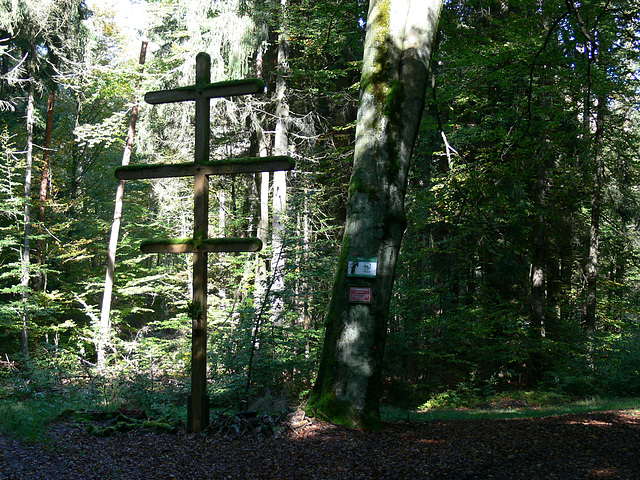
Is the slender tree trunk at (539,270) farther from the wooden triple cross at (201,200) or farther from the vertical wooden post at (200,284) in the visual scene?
the vertical wooden post at (200,284)

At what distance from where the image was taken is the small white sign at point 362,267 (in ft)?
16.7

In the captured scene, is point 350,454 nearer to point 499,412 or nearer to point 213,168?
point 213,168

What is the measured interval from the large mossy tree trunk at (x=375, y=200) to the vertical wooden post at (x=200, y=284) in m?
1.23

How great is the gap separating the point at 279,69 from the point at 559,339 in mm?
12211

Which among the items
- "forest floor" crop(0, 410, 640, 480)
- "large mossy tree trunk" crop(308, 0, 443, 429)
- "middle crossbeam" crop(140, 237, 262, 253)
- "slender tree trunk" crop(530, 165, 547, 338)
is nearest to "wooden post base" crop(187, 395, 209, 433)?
"forest floor" crop(0, 410, 640, 480)

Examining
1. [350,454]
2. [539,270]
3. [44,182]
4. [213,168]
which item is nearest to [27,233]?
[44,182]

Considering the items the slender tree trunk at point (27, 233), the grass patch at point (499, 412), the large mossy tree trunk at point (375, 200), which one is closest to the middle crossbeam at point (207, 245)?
the large mossy tree trunk at point (375, 200)

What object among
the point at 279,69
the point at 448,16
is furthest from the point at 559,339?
the point at 279,69

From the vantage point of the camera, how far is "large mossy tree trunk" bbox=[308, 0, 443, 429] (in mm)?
4961

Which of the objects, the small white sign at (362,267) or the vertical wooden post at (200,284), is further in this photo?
the vertical wooden post at (200,284)

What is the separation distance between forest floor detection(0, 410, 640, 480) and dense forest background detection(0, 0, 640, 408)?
2530mm

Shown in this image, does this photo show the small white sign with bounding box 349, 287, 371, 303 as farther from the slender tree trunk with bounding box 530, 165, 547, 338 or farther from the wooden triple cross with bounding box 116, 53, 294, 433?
the slender tree trunk with bounding box 530, 165, 547, 338

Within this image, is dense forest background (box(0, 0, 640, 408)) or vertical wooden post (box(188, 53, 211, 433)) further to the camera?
dense forest background (box(0, 0, 640, 408))

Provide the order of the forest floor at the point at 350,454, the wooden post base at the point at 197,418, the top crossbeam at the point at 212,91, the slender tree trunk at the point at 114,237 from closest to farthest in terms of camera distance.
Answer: the forest floor at the point at 350,454 < the wooden post base at the point at 197,418 < the top crossbeam at the point at 212,91 < the slender tree trunk at the point at 114,237
